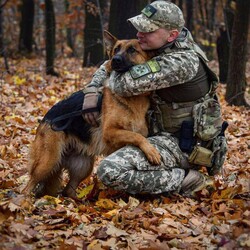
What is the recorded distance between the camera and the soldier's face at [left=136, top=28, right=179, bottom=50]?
16.1 ft

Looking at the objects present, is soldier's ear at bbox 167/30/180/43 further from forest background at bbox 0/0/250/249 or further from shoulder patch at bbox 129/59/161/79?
forest background at bbox 0/0/250/249

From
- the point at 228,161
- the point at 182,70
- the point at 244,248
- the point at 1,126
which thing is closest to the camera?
the point at 244,248

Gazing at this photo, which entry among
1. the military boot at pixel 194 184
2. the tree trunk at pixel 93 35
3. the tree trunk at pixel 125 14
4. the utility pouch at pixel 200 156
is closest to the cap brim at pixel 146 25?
the utility pouch at pixel 200 156

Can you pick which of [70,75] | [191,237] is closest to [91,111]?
[191,237]

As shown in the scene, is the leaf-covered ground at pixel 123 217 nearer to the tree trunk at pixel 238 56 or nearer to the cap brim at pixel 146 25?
the cap brim at pixel 146 25

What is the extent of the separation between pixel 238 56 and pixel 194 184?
5.79 m

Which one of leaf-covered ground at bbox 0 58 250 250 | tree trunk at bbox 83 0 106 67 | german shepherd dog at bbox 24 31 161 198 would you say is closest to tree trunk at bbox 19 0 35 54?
tree trunk at bbox 83 0 106 67

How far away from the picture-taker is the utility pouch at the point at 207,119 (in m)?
5.07

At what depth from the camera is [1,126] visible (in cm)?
812

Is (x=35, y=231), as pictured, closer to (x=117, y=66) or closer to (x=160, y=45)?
(x=117, y=66)

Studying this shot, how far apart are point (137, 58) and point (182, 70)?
0.50 m

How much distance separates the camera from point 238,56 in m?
10.3

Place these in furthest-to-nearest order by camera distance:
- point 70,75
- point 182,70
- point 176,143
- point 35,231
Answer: point 70,75 → point 176,143 → point 182,70 → point 35,231

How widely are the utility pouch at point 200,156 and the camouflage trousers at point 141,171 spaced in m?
0.16
